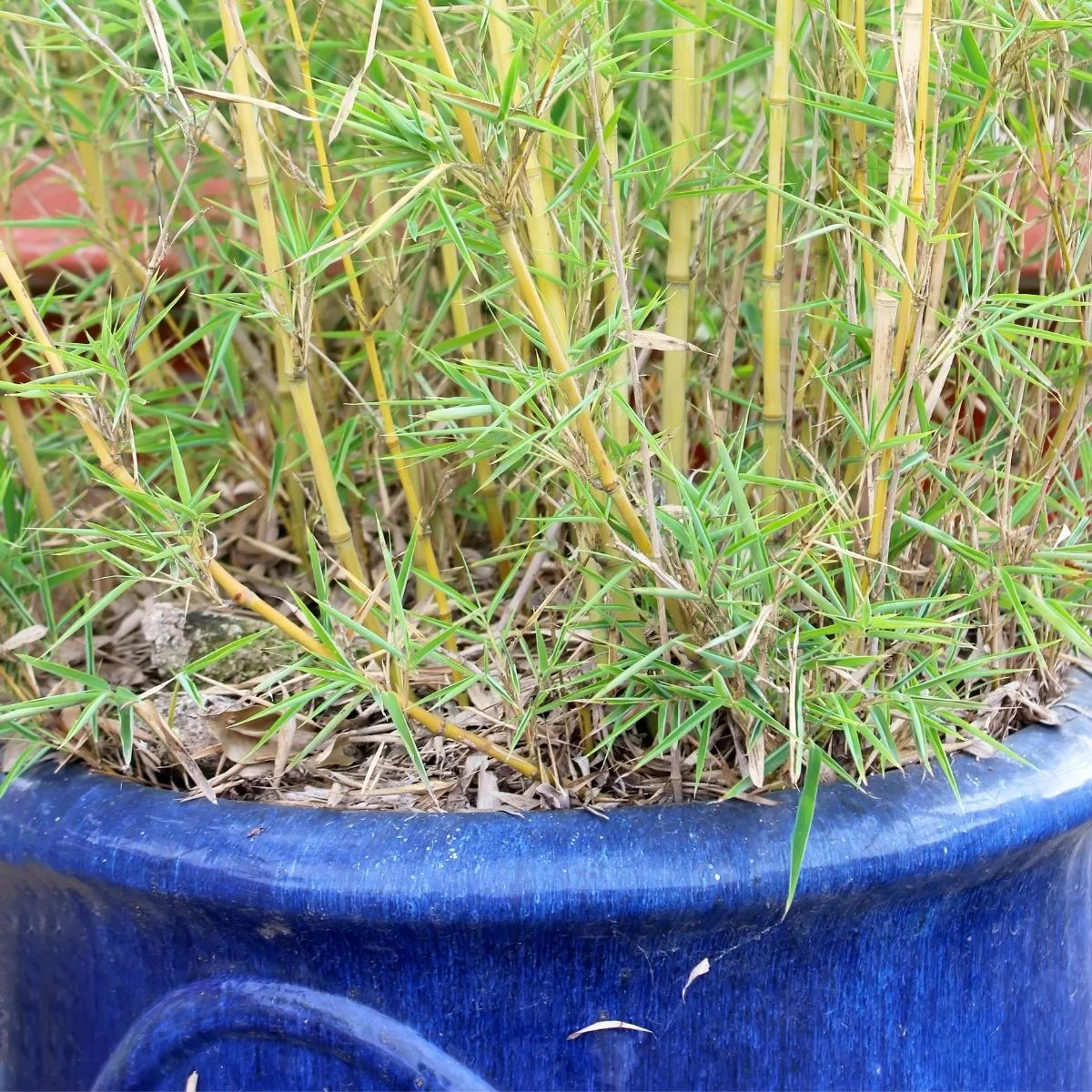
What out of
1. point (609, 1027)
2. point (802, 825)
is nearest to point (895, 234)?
point (802, 825)

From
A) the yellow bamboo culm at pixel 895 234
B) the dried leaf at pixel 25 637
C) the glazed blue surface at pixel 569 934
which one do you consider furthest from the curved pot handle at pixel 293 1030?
the yellow bamboo culm at pixel 895 234

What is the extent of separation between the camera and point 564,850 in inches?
19.8

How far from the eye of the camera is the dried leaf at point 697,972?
52 centimetres

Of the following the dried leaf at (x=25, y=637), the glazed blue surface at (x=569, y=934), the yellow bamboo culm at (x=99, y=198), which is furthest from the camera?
the yellow bamboo culm at (x=99, y=198)

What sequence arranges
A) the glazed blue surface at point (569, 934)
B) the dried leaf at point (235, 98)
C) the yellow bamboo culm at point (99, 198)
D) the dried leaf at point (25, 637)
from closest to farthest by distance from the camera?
the dried leaf at point (235, 98)
the glazed blue surface at point (569, 934)
the dried leaf at point (25, 637)
the yellow bamboo culm at point (99, 198)

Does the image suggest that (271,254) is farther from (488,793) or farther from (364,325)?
(488,793)

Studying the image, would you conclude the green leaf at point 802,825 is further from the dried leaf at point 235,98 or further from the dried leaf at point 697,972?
the dried leaf at point 235,98

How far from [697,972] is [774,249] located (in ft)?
1.12

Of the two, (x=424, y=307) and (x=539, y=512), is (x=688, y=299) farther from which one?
(x=424, y=307)

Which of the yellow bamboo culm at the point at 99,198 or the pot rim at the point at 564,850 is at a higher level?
the yellow bamboo culm at the point at 99,198

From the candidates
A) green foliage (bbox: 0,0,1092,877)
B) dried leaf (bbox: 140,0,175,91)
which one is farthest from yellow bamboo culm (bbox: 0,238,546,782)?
dried leaf (bbox: 140,0,175,91)

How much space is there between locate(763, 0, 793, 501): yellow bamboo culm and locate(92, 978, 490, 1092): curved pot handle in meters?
0.30

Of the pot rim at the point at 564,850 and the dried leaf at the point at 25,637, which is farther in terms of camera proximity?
the dried leaf at the point at 25,637

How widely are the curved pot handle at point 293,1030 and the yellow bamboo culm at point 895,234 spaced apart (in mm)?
306
